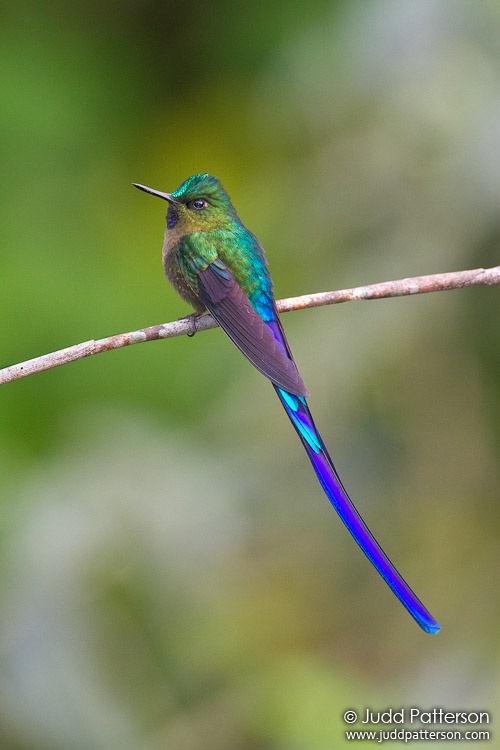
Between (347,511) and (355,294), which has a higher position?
(355,294)

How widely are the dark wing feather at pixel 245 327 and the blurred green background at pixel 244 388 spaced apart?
0.91 meters

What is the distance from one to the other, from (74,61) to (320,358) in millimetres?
1695

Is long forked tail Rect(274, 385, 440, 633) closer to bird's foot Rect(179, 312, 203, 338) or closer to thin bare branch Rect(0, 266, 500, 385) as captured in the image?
thin bare branch Rect(0, 266, 500, 385)

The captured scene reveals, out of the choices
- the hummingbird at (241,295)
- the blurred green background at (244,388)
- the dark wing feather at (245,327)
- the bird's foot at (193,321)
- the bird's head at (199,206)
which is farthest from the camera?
the blurred green background at (244,388)

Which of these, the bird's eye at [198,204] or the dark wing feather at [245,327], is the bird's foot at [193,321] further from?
the bird's eye at [198,204]

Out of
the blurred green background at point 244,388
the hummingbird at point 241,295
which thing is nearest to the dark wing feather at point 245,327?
the hummingbird at point 241,295

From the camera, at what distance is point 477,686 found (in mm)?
2764

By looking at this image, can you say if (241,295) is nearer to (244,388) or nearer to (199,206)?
(199,206)

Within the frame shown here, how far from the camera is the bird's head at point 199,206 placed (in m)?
2.72

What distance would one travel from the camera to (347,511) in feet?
6.85

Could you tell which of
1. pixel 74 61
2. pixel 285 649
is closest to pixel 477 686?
pixel 285 649

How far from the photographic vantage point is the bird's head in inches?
107

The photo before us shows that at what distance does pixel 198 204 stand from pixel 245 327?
1.69ft

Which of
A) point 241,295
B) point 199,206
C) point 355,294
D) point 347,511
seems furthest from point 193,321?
point 347,511
